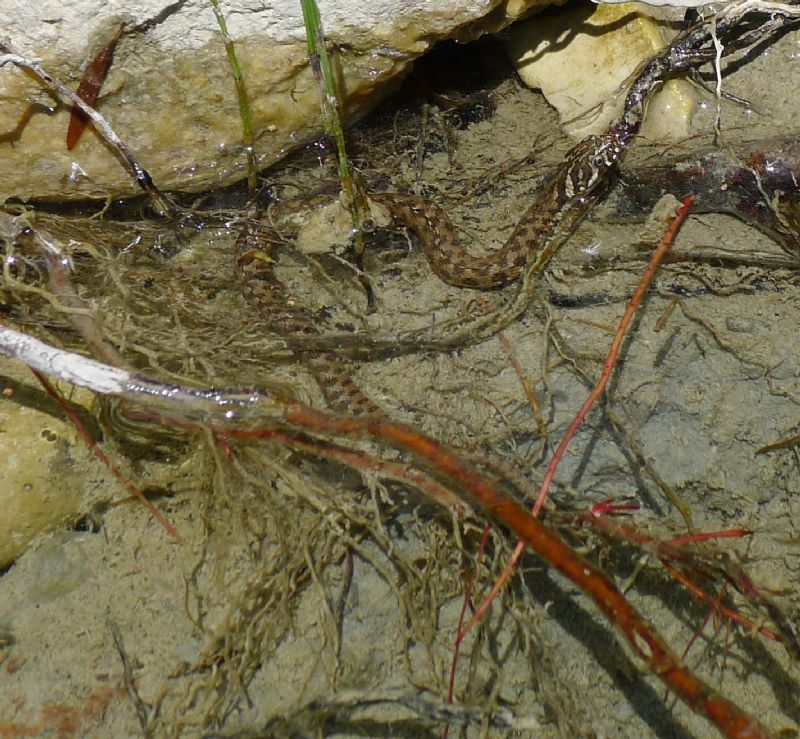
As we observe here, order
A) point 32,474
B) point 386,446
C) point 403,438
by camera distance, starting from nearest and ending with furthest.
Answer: point 403,438 < point 386,446 < point 32,474

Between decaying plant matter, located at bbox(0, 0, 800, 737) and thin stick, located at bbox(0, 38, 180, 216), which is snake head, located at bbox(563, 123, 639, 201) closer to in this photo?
decaying plant matter, located at bbox(0, 0, 800, 737)

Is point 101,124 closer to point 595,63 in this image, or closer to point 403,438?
point 403,438

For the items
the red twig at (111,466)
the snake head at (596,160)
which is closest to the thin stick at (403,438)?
the red twig at (111,466)

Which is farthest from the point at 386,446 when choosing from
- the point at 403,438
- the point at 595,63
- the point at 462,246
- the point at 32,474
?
the point at 595,63

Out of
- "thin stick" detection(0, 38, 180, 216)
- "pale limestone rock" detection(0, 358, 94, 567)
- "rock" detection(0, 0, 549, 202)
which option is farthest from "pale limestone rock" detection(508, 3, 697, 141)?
"pale limestone rock" detection(0, 358, 94, 567)

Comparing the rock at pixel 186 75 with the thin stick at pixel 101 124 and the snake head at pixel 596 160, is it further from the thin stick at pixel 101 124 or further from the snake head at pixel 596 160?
the snake head at pixel 596 160

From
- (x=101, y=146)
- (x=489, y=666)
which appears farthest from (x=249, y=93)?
(x=489, y=666)

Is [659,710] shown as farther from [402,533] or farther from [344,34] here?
[344,34]
